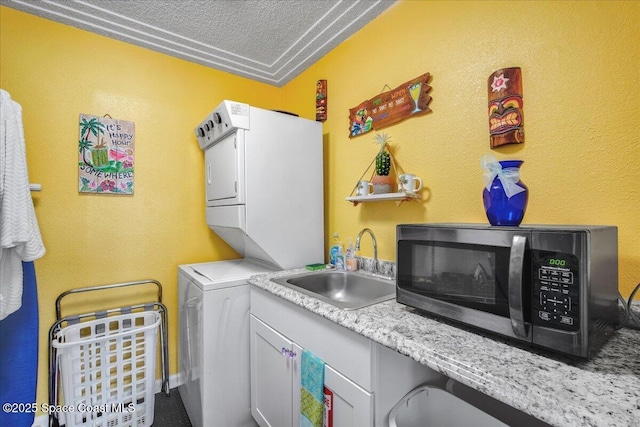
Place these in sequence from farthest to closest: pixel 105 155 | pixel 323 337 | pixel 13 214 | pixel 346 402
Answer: pixel 105 155 < pixel 13 214 < pixel 323 337 < pixel 346 402

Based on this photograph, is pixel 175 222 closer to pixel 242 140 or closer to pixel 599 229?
pixel 242 140

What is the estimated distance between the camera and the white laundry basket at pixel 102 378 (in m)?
1.60

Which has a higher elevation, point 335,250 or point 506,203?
point 506,203

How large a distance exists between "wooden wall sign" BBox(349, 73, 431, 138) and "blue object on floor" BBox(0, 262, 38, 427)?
2.21m

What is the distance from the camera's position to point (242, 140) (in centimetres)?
180

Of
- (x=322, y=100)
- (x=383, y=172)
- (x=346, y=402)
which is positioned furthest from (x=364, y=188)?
(x=346, y=402)

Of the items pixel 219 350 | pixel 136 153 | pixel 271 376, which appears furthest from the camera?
pixel 136 153

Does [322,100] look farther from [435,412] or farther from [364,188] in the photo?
[435,412]

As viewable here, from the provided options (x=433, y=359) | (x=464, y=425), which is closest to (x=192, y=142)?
(x=433, y=359)

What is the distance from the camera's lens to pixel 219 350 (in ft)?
5.39

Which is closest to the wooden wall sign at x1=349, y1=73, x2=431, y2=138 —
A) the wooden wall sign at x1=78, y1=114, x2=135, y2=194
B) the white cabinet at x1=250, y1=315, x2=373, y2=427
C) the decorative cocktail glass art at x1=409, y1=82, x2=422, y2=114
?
the decorative cocktail glass art at x1=409, y1=82, x2=422, y2=114

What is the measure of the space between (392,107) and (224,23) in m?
1.29

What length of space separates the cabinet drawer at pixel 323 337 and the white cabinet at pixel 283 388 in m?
0.04

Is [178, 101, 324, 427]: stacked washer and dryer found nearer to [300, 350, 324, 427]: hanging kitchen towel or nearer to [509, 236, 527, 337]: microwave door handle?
[300, 350, 324, 427]: hanging kitchen towel
